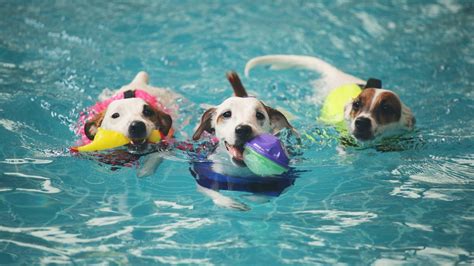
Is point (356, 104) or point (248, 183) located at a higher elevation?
point (356, 104)

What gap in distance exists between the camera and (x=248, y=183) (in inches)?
172

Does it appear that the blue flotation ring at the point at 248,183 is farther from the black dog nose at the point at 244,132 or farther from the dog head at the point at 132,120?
the dog head at the point at 132,120

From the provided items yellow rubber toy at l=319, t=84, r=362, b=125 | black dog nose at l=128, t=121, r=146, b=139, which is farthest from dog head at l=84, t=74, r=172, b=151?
yellow rubber toy at l=319, t=84, r=362, b=125

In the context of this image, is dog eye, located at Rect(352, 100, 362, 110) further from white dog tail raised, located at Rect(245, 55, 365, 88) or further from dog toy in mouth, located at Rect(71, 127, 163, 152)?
dog toy in mouth, located at Rect(71, 127, 163, 152)

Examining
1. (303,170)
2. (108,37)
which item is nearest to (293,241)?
(303,170)

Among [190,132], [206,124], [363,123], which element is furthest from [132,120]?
[363,123]

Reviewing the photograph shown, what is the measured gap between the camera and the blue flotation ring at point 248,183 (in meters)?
4.34

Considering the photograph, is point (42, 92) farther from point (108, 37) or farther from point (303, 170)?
point (303, 170)

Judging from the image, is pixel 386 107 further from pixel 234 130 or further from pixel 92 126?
pixel 92 126

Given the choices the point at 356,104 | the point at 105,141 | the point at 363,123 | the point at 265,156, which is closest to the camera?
the point at 265,156

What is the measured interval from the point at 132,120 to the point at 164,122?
46cm

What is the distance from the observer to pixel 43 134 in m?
5.54

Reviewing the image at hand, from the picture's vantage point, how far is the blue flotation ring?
434 cm

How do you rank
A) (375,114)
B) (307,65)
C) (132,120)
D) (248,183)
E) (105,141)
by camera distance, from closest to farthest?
(248,183) → (105,141) → (132,120) → (375,114) → (307,65)
